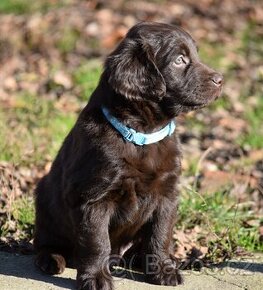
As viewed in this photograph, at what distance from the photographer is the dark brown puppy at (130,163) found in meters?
3.90

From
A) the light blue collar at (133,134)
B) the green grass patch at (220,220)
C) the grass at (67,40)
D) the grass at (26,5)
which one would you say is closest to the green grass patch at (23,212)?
the green grass patch at (220,220)

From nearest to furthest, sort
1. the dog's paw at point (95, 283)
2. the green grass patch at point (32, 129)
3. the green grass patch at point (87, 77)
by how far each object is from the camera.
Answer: the dog's paw at point (95, 283) < the green grass patch at point (32, 129) < the green grass patch at point (87, 77)

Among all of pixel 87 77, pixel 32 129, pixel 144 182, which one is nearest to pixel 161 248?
pixel 144 182

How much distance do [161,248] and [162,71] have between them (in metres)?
0.94

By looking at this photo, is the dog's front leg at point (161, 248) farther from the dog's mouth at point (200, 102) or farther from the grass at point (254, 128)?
the grass at point (254, 128)

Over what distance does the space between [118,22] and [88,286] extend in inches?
240

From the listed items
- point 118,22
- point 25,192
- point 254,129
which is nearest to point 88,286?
point 25,192

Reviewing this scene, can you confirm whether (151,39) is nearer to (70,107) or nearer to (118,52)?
(118,52)

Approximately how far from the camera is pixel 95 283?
388cm

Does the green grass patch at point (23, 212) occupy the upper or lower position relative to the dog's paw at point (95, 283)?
lower

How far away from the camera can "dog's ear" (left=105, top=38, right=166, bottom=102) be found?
12.8 ft

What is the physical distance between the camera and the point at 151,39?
4.09m

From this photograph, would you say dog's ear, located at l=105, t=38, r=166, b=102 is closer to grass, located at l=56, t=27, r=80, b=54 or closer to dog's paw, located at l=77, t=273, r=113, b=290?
dog's paw, located at l=77, t=273, r=113, b=290

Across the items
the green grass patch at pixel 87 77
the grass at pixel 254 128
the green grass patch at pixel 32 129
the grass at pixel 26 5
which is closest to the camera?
the green grass patch at pixel 32 129
